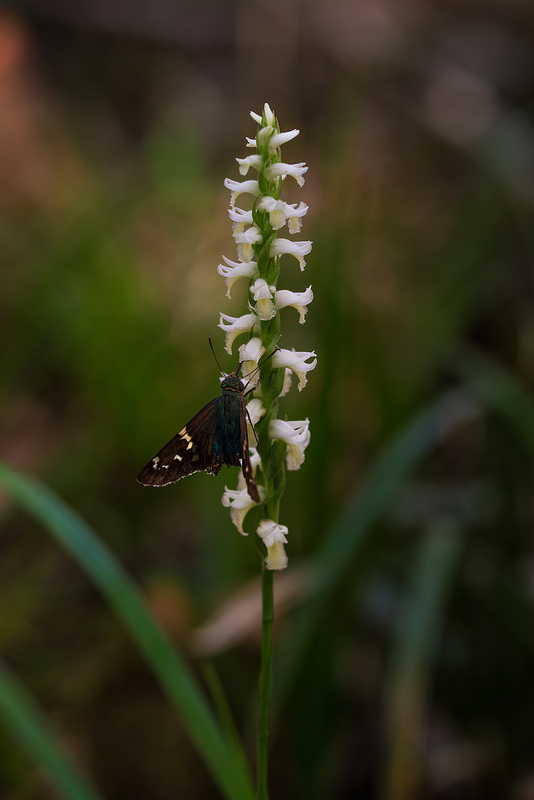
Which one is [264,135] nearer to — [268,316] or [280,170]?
[280,170]

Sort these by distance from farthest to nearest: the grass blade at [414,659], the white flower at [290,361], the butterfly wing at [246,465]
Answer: the grass blade at [414,659]
the white flower at [290,361]
the butterfly wing at [246,465]

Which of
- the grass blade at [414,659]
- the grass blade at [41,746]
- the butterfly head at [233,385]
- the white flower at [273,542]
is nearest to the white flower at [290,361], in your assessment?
the butterfly head at [233,385]

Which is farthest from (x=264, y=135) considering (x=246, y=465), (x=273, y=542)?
(x=273, y=542)

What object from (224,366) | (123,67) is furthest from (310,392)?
(123,67)

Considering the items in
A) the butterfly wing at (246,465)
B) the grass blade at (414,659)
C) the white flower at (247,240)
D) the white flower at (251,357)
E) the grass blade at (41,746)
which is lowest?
the grass blade at (414,659)

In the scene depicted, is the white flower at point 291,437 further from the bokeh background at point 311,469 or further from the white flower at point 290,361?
the bokeh background at point 311,469

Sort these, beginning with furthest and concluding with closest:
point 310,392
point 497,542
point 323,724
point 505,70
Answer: point 505,70, point 310,392, point 497,542, point 323,724

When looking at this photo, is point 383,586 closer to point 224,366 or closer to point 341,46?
point 224,366
